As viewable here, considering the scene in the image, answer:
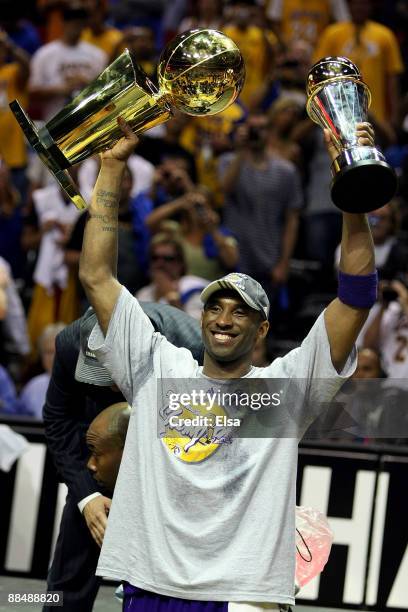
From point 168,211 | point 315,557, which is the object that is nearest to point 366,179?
point 315,557

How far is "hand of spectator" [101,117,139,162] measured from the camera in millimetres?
3432

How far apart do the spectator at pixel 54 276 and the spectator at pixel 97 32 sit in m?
2.47

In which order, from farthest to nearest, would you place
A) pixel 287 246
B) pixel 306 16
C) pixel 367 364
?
pixel 306 16
pixel 287 246
pixel 367 364

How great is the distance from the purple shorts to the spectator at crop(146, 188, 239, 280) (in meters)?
4.68

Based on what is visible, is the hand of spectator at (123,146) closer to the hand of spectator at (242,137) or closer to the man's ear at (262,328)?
the man's ear at (262,328)

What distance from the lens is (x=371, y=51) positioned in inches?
→ 391

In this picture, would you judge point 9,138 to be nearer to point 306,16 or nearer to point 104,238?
point 306,16

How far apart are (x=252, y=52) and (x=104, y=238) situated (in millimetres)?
7089

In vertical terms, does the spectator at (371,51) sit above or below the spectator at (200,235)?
above

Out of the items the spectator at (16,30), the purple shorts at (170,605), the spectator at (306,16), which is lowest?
the purple shorts at (170,605)

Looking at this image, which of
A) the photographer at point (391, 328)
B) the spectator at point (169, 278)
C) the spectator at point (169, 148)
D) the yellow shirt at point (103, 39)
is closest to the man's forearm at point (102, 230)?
the spectator at point (169, 278)

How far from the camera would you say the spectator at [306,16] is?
1055cm

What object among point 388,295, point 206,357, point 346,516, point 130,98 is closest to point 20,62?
point 388,295

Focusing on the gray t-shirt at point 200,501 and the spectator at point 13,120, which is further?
the spectator at point 13,120
